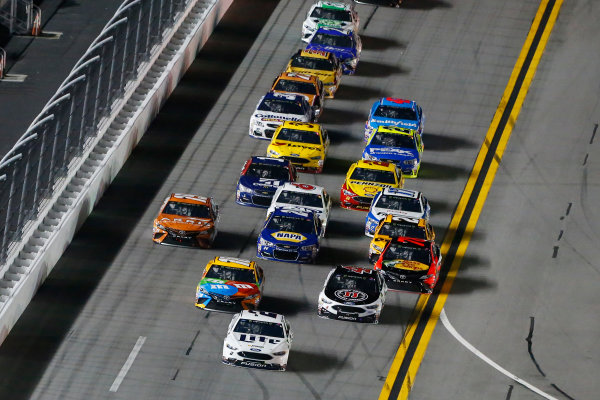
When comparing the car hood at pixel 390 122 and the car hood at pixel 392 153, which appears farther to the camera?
the car hood at pixel 390 122

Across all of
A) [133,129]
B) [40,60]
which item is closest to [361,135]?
[133,129]

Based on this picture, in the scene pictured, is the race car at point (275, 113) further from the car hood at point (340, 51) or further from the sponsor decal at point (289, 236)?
the sponsor decal at point (289, 236)

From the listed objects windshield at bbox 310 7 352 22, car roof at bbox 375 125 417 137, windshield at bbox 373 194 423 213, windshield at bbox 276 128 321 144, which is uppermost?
windshield at bbox 310 7 352 22

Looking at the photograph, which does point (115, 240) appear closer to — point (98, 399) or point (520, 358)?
point (98, 399)

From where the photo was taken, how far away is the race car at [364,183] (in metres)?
55.1

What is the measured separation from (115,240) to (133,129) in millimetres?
6289

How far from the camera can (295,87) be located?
203 ft

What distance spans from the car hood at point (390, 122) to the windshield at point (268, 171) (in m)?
5.69

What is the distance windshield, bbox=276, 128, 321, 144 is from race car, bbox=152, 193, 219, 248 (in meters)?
6.02

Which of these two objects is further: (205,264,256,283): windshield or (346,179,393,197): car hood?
(346,179,393,197): car hood

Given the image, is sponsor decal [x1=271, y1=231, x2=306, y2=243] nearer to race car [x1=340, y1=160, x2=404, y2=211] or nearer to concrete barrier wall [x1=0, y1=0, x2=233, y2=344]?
race car [x1=340, y1=160, x2=404, y2=211]

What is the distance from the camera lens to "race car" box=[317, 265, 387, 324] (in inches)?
1906

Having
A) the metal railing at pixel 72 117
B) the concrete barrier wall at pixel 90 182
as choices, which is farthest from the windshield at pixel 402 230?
the metal railing at pixel 72 117

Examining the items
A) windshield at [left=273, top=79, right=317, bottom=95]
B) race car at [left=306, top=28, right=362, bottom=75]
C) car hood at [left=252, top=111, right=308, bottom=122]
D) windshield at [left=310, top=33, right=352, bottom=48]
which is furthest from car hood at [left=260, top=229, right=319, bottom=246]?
windshield at [left=310, top=33, right=352, bottom=48]
